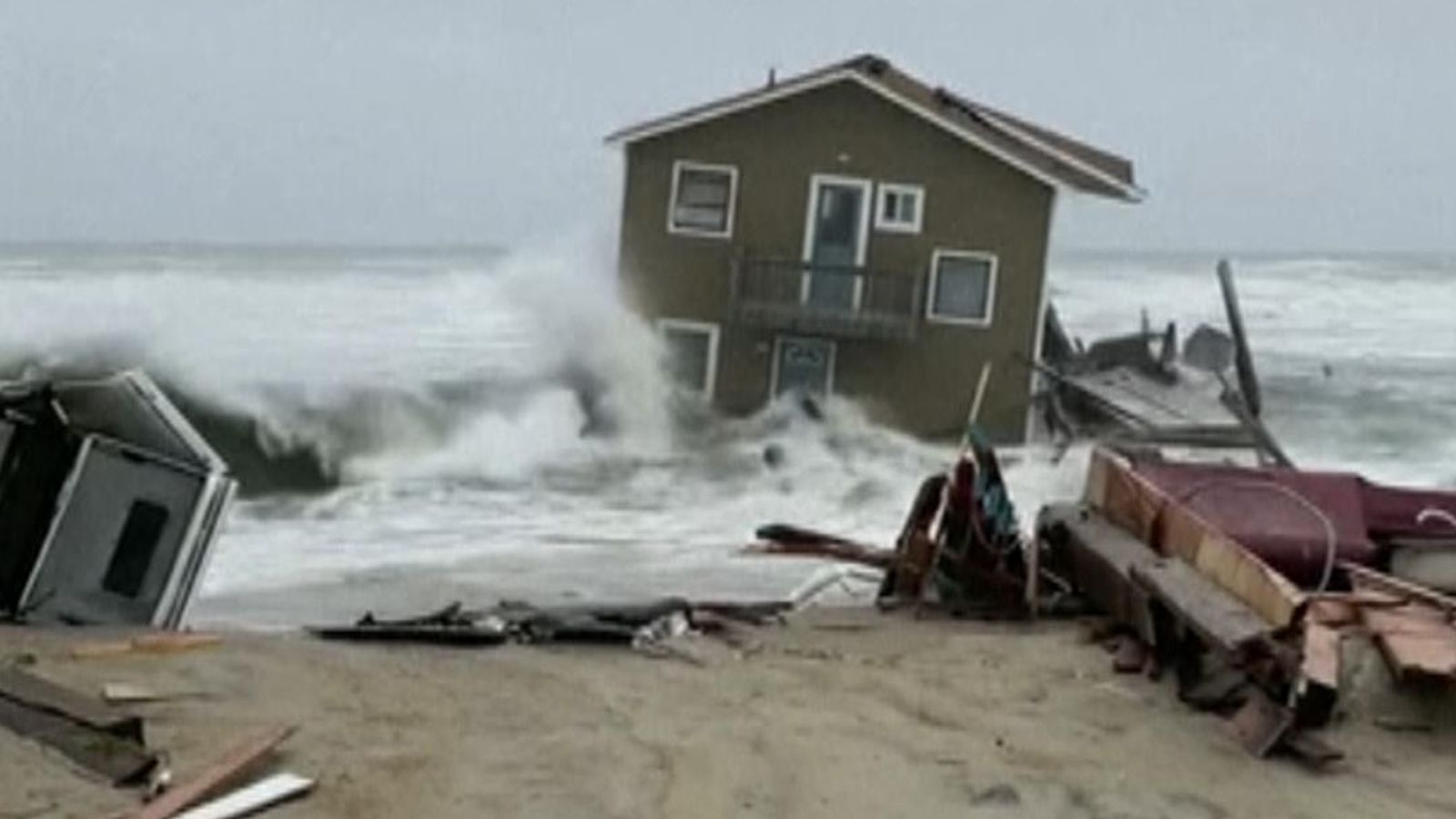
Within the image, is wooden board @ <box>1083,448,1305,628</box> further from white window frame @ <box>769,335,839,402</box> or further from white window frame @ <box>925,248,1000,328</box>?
white window frame @ <box>769,335,839,402</box>

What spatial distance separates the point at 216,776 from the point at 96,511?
5358mm

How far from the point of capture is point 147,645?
1148cm

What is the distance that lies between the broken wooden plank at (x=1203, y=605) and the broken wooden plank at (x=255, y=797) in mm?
4751

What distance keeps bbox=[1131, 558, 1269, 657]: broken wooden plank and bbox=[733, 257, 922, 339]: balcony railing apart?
19235mm

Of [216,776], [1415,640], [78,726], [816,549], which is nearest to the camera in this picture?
[216,776]

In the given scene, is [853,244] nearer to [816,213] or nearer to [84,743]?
[816,213]

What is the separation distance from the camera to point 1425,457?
3784 cm

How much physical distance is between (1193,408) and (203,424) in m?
15.7

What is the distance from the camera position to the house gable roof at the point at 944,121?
3186cm

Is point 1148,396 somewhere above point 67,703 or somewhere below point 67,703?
above

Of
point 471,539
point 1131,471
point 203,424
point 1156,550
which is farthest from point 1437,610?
point 203,424

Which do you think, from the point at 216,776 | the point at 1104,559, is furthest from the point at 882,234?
the point at 216,776

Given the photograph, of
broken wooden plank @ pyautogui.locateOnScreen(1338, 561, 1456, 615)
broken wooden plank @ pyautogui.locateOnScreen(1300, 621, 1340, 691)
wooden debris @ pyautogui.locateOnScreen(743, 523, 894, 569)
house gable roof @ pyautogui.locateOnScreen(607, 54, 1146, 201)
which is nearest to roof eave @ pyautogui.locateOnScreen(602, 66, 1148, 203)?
house gable roof @ pyautogui.locateOnScreen(607, 54, 1146, 201)

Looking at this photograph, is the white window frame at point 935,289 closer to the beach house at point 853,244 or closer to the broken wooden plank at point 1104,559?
the beach house at point 853,244
